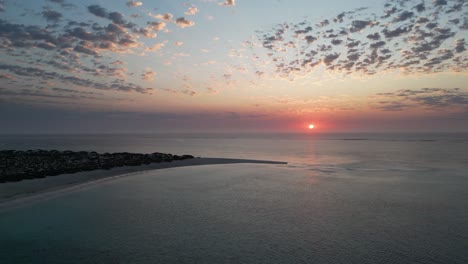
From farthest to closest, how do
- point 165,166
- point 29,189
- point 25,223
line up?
point 165,166 → point 29,189 → point 25,223

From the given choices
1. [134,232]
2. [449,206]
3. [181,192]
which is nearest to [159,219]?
[134,232]

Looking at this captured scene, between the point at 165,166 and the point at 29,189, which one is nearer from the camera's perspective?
the point at 29,189

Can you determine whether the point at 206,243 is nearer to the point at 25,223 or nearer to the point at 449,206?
the point at 25,223

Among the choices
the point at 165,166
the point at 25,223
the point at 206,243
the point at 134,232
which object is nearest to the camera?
the point at 206,243

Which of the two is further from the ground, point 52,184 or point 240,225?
point 52,184

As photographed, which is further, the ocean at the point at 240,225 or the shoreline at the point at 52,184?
the shoreline at the point at 52,184

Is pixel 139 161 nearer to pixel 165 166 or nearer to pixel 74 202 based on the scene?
pixel 165 166

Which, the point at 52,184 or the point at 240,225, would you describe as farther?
the point at 52,184

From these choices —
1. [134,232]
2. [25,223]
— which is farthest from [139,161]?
[134,232]

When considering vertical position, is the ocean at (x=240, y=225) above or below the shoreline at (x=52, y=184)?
below

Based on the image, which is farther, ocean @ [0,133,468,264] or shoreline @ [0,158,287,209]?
shoreline @ [0,158,287,209]

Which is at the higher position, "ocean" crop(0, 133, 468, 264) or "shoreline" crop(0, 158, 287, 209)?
"shoreline" crop(0, 158, 287, 209)
